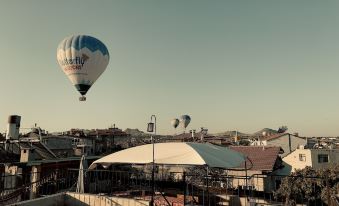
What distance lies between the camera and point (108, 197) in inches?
454

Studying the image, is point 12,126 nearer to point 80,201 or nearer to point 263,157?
point 263,157

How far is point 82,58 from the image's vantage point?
76.1 feet

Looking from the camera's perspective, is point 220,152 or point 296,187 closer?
point 220,152

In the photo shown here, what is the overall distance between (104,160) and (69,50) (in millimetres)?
14782

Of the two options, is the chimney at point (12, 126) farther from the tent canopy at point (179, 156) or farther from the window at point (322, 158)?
the window at point (322, 158)

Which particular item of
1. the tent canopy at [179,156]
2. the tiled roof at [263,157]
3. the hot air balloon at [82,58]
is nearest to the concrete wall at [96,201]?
the tent canopy at [179,156]

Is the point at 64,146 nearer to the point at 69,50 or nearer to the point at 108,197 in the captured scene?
the point at 69,50

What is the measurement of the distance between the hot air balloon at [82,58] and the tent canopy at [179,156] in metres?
14.0

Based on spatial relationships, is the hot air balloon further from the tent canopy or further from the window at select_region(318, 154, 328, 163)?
the window at select_region(318, 154, 328, 163)

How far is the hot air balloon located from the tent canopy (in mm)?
13979

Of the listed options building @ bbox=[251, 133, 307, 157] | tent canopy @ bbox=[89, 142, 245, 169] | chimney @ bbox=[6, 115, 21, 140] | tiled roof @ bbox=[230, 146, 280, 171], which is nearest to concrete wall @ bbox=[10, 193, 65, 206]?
tent canopy @ bbox=[89, 142, 245, 169]

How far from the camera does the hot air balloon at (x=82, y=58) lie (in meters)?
23.2

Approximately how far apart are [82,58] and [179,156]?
637 inches

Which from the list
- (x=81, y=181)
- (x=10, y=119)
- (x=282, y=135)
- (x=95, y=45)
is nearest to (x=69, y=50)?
(x=95, y=45)
